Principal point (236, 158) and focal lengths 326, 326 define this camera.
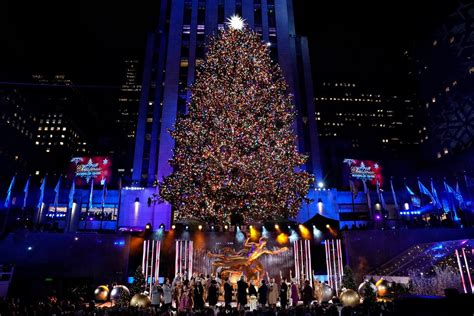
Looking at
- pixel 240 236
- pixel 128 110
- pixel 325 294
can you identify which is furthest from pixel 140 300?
pixel 128 110

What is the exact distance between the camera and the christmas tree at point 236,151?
18.9 metres

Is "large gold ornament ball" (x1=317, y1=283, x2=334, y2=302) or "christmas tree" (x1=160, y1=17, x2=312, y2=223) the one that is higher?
"christmas tree" (x1=160, y1=17, x2=312, y2=223)

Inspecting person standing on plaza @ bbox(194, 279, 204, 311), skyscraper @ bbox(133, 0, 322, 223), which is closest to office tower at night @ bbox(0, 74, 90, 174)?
skyscraper @ bbox(133, 0, 322, 223)

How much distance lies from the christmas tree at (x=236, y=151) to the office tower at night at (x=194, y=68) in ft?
49.2

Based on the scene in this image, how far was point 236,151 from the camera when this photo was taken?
19141 millimetres

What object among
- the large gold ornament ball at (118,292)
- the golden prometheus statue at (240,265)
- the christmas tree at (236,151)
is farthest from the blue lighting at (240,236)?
the large gold ornament ball at (118,292)

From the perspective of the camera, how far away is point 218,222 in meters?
20.1

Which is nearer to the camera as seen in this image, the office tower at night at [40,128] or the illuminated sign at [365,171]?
the illuminated sign at [365,171]

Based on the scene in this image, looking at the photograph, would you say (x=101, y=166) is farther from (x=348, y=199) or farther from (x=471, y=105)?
(x=471, y=105)

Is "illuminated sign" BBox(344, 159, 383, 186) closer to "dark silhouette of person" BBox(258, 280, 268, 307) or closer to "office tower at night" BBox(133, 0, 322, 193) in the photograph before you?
"office tower at night" BBox(133, 0, 322, 193)

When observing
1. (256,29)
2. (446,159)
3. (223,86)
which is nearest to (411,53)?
(446,159)

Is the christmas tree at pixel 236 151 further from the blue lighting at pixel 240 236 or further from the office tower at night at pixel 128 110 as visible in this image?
the office tower at night at pixel 128 110

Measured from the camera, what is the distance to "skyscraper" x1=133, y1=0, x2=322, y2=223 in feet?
120

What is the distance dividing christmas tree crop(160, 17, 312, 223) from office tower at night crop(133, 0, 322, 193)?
49.2 feet
